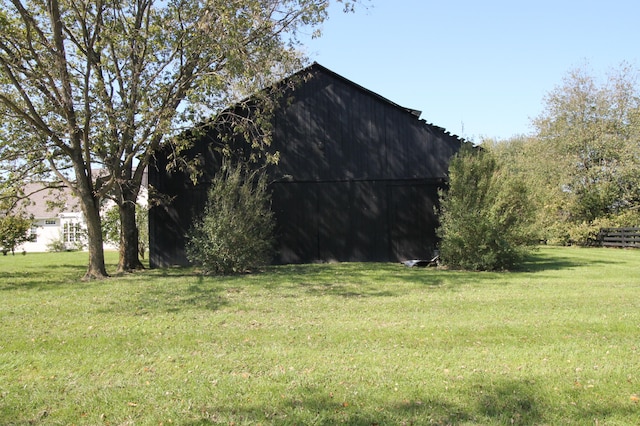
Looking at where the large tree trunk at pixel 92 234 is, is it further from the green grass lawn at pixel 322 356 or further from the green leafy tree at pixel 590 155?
the green leafy tree at pixel 590 155

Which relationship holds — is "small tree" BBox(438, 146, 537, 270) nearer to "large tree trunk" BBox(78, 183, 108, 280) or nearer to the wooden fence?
"large tree trunk" BBox(78, 183, 108, 280)

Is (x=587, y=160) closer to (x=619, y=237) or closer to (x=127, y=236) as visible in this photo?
(x=619, y=237)

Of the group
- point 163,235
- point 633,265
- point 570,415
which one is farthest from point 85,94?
point 633,265

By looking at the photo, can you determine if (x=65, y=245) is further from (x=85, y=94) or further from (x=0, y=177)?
(x=85, y=94)

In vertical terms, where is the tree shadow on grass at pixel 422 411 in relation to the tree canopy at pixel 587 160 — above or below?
below

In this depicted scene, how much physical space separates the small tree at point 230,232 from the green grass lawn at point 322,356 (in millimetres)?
3174

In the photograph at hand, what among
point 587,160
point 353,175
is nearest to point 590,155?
point 587,160

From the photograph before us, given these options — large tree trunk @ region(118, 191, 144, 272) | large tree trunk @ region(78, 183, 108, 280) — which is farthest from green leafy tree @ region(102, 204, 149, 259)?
large tree trunk @ region(78, 183, 108, 280)

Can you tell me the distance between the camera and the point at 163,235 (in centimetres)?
1725

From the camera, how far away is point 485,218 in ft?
46.1

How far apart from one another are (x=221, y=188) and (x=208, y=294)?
4498mm

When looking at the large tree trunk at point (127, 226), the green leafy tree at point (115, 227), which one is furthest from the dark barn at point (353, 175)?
the green leafy tree at point (115, 227)

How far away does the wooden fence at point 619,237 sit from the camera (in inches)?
984

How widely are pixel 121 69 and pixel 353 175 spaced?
8.71m
